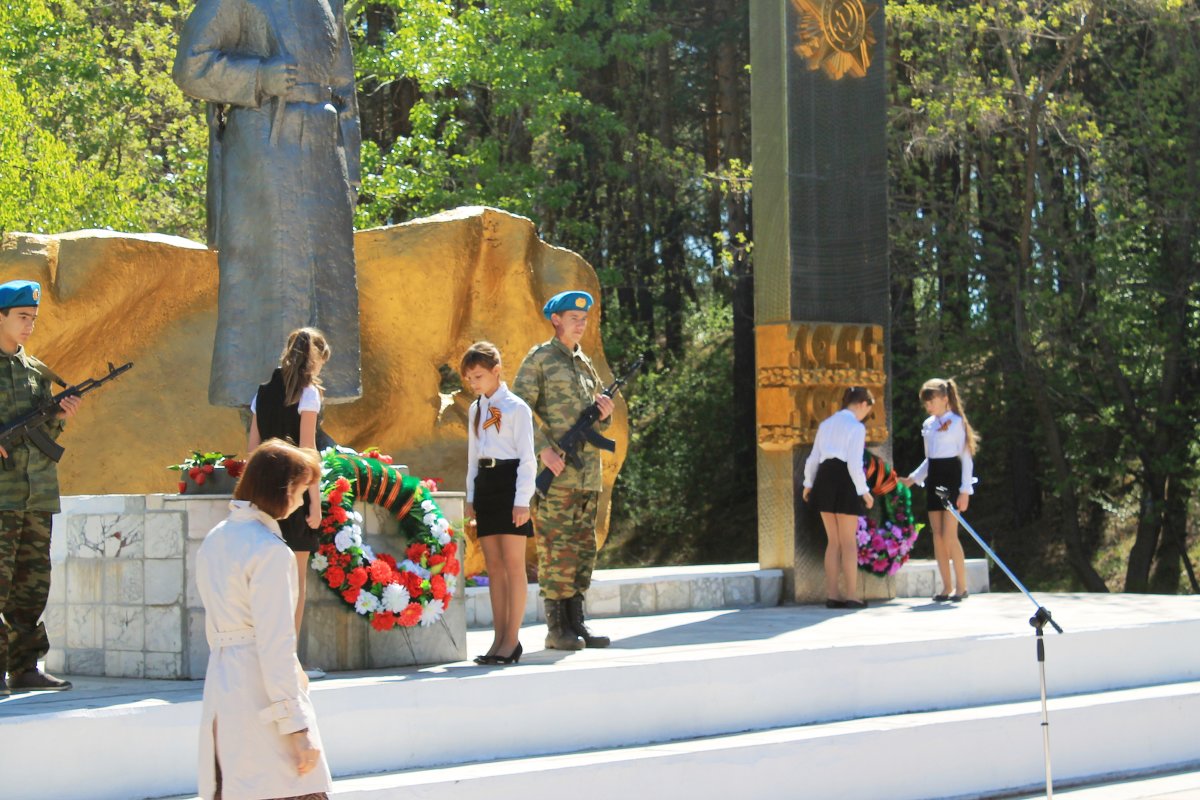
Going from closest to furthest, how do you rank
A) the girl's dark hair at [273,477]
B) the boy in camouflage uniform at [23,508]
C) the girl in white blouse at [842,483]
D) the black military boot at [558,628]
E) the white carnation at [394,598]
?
the girl's dark hair at [273,477], the boy in camouflage uniform at [23,508], the white carnation at [394,598], the black military boot at [558,628], the girl in white blouse at [842,483]

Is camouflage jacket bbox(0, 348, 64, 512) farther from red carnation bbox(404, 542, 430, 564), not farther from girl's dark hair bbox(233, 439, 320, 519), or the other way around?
girl's dark hair bbox(233, 439, 320, 519)

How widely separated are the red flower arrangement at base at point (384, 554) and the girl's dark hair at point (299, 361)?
20.2 inches

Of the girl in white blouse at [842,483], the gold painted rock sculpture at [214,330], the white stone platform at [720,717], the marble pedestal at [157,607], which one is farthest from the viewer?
the gold painted rock sculpture at [214,330]

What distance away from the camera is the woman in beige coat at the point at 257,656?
4230 millimetres

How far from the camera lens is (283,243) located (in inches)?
318

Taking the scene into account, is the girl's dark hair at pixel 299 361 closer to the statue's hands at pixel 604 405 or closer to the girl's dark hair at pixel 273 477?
the statue's hands at pixel 604 405

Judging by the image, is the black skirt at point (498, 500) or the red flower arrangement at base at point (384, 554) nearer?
the red flower arrangement at base at point (384, 554)

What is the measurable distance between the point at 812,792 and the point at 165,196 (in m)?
17.4

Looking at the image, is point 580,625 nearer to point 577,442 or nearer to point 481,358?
point 577,442

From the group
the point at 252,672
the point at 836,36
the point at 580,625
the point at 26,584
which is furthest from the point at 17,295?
the point at 836,36

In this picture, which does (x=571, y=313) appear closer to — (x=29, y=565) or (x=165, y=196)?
(x=29, y=565)

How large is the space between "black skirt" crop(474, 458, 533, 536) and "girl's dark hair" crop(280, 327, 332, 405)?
1.17 m

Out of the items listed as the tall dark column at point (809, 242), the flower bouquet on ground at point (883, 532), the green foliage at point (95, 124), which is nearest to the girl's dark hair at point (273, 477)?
the tall dark column at point (809, 242)

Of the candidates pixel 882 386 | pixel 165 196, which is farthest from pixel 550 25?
pixel 882 386
